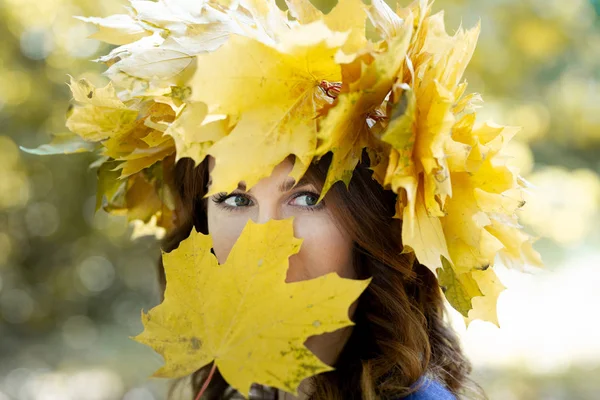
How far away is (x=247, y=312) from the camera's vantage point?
0.98 m

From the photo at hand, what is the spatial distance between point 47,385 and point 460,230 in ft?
16.2

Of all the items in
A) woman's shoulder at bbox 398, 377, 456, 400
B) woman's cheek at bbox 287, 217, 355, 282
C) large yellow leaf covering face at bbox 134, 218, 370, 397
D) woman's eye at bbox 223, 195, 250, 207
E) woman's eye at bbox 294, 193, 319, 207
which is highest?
large yellow leaf covering face at bbox 134, 218, 370, 397

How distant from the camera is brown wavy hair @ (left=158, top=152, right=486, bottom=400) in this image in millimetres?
1376

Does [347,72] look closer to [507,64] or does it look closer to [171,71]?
[171,71]

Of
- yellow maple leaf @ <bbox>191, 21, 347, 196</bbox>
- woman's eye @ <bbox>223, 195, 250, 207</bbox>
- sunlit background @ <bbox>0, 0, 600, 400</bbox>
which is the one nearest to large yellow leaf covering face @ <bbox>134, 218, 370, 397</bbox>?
yellow maple leaf @ <bbox>191, 21, 347, 196</bbox>

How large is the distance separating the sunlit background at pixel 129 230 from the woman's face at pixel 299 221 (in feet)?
9.71

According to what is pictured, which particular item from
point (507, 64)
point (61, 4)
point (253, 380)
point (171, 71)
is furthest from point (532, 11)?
point (253, 380)

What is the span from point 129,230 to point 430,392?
476 cm

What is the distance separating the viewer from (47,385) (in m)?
5.21

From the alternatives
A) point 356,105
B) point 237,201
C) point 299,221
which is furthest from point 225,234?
point 356,105

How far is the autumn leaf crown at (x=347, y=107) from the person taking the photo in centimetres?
100

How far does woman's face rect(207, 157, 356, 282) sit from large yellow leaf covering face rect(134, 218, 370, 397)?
270 mm

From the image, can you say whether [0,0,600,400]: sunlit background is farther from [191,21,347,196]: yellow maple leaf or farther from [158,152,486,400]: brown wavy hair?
[191,21,347,196]: yellow maple leaf

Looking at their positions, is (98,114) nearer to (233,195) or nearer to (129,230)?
(233,195)
